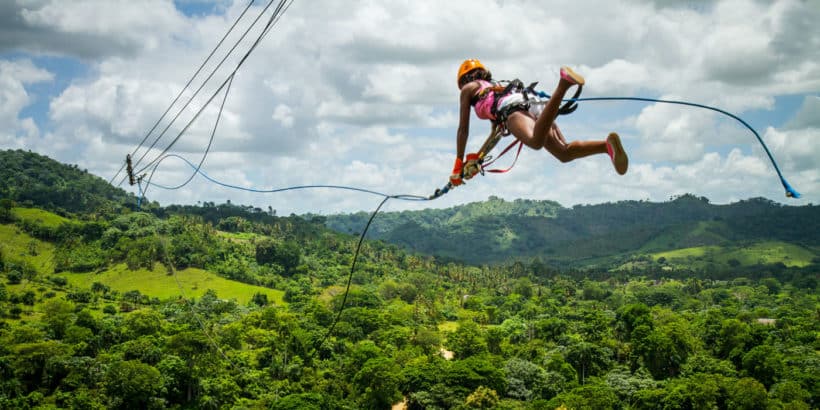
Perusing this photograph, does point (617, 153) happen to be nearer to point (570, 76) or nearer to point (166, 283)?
point (570, 76)

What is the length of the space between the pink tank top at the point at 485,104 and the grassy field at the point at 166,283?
80840 millimetres

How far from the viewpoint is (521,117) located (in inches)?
209

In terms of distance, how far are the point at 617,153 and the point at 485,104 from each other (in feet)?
5.22

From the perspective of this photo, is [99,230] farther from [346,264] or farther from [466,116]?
[466,116]

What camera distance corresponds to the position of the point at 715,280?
466ft

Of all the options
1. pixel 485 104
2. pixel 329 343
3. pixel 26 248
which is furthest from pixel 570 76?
pixel 26 248

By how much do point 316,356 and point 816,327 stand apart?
155ft

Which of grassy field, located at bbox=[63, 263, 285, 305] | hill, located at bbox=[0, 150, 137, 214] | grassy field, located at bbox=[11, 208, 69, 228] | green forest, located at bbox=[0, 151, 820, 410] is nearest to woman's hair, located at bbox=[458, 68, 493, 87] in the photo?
green forest, located at bbox=[0, 151, 820, 410]

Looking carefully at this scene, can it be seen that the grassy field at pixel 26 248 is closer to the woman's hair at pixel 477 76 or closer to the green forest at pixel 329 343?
the green forest at pixel 329 343

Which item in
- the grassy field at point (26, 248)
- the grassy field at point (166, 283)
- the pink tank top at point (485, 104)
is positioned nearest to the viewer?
the pink tank top at point (485, 104)

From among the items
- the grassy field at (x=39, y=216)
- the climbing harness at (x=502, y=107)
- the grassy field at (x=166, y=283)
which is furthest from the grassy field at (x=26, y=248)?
the climbing harness at (x=502, y=107)

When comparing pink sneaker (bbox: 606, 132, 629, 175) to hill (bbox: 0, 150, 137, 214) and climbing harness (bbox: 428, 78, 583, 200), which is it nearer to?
climbing harness (bbox: 428, 78, 583, 200)

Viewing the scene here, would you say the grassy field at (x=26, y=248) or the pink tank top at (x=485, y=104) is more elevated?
the grassy field at (x=26, y=248)

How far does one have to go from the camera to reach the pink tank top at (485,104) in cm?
577
